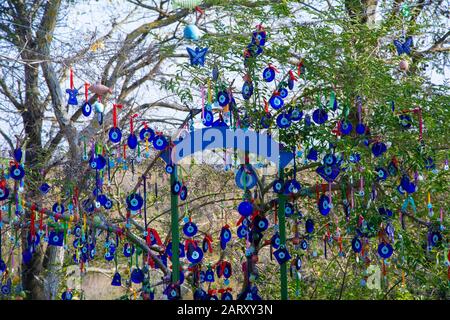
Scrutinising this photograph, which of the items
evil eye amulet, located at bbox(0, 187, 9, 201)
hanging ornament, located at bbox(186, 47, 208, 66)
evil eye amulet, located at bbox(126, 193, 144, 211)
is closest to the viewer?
hanging ornament, located at bbox(186, 47, 208, 66)

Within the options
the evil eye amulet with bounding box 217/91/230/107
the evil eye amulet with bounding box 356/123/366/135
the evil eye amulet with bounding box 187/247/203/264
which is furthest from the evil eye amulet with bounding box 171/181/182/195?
the evil eye amulet with bounding box 356/123/366/135

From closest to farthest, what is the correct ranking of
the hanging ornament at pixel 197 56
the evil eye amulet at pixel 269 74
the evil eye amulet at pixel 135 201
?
the hanging ornament at pixel 197 56, the evil eye amulet at pixel 269 74, the evil eye amulet at pixel 135 201

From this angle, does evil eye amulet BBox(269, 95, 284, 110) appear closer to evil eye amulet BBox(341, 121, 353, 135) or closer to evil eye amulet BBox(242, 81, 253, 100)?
evil eye amulet BBox(242, 81, 253, 100)

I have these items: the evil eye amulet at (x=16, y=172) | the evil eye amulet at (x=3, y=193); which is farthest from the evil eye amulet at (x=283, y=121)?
the evil eye amulet at (x=3, y=193)

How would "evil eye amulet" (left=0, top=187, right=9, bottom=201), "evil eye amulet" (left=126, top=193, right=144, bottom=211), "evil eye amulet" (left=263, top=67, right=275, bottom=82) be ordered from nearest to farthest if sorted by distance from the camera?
"evil eye amulet" (left=263, top=67, right=275, bottom=82), "evil eye amulet" (left=0, top=187, right=9, bottom=201), "evil eye amulet" (left=126, top=193, right=144, bottom=211)

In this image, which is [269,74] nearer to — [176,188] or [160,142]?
[160,142]

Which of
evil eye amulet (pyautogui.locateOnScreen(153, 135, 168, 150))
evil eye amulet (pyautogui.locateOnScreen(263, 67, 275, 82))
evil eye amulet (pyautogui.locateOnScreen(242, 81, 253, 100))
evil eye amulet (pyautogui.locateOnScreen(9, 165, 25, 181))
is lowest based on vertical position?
evil eye amulet (pyautogui.locateOnScreen(9, 165, 25, 181))

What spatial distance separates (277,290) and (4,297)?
6.57 feet

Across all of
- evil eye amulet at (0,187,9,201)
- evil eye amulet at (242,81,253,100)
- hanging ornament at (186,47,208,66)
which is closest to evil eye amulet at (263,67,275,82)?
evil eye amulet at (242,81,253,100)

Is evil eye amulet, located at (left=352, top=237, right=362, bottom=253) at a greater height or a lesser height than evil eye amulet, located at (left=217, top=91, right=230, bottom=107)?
lesser

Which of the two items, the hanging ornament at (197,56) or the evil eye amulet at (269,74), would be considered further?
the evil eye amulet at (269,74)

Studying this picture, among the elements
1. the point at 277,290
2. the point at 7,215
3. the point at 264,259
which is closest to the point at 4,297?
the point at 7,215

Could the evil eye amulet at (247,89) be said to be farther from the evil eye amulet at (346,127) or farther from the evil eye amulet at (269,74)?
the evil eye amulet at (346,127)

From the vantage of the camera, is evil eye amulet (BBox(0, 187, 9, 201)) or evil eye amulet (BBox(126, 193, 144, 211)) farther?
evil eye amulet (BBox(126, 193, 144, 211))
